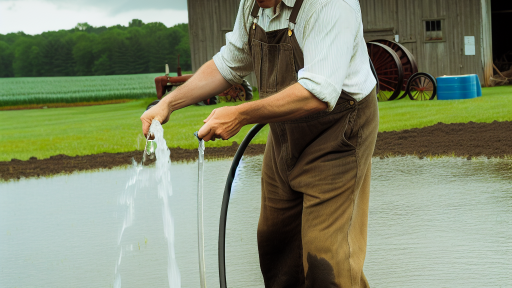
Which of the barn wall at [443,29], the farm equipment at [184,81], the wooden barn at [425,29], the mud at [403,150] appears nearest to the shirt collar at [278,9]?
the mud at [403,150]

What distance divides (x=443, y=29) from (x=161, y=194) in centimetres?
1592

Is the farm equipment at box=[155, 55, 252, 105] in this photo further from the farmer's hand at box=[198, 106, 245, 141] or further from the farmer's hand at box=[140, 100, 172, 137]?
the farmer's hand at box=[198, 106, 245, 141]

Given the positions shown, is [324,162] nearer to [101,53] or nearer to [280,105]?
[280,105]

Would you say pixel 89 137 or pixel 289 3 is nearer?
pixel 289 3

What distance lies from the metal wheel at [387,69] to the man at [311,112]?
12.4 m

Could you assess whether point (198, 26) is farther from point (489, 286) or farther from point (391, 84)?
point (489, 286)

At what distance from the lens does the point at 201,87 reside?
106 inches

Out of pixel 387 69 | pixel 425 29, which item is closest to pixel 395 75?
pixel 387 69

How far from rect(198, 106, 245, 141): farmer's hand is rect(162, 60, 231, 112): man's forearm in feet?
2.04

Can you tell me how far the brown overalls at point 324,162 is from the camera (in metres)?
2.37

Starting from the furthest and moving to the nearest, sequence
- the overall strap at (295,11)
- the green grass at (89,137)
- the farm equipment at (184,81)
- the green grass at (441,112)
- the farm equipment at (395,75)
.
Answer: the farm equipment at (184,81) → the farm equipment at (395,75) → the green grass at (441,112) → the green grass at (89,137) → the overall strap at (295,11)

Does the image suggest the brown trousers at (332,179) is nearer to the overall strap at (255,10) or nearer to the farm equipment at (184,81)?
the overall strap at (255,10)

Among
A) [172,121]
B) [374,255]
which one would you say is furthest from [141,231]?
[172,121]

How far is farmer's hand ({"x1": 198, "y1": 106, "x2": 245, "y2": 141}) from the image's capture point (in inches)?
79.6
